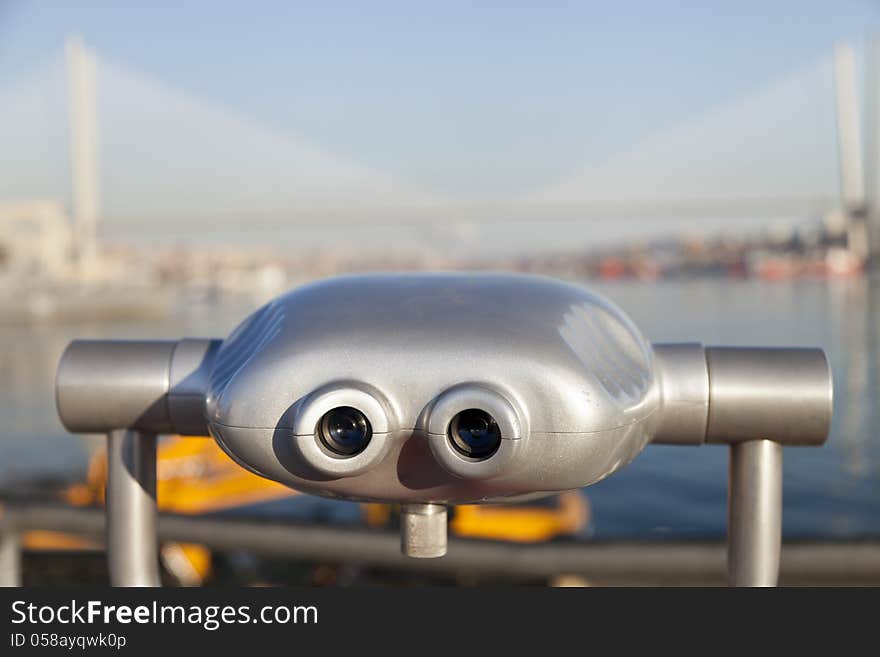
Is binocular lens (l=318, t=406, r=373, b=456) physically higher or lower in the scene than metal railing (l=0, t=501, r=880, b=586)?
lower

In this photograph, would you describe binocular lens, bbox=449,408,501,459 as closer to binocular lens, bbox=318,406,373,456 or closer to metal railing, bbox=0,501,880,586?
binocular lens, bbox=318,406,373,456

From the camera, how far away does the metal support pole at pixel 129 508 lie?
2.46ft

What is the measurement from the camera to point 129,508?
75cm

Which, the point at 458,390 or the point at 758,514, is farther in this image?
the point at 758,514

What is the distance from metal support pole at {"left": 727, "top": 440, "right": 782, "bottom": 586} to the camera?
2.30ft

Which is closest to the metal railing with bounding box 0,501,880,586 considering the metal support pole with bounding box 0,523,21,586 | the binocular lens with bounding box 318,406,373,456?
the metal support pole with bounding box 0,523,21,586

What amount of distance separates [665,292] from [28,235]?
28826 mm

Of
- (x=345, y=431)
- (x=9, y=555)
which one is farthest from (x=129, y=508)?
(x=9, y=555)

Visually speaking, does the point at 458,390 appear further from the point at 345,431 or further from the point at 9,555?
the point at 9,555

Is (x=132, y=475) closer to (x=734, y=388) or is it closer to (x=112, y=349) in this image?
(x=112, y=349)

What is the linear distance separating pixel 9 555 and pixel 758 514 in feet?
2.57

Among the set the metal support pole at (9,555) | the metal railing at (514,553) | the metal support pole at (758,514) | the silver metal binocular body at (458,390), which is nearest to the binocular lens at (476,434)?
the silver metal binocular body at (458,390)

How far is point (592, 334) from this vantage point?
0.61 m

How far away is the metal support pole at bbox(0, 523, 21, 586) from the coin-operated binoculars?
16.5 inches
